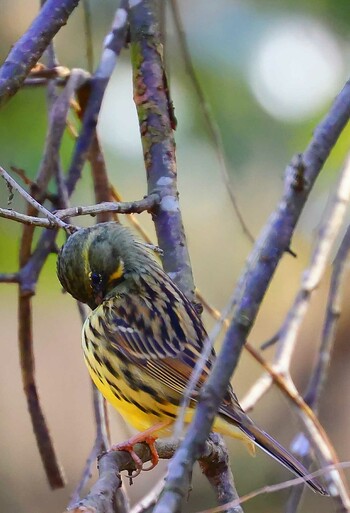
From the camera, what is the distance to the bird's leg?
2.84m

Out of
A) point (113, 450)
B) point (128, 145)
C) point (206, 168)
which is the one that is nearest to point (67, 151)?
point (128, 145)

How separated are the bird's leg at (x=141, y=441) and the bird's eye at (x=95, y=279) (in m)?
0.52

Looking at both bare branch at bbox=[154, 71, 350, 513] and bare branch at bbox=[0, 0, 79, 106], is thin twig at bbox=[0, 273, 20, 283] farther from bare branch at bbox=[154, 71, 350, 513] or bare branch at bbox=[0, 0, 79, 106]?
bare branch at bbox=[154, 71, 350, 513]

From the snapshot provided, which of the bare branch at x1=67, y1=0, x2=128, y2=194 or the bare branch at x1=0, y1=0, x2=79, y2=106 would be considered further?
the bare branch at x1=67, y1=0, x2=128, y2=194

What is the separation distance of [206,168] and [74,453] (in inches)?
69.1

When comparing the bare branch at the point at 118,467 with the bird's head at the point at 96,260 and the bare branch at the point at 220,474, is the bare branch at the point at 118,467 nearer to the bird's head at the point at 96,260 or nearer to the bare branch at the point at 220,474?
the bare branch at the point at 220,474

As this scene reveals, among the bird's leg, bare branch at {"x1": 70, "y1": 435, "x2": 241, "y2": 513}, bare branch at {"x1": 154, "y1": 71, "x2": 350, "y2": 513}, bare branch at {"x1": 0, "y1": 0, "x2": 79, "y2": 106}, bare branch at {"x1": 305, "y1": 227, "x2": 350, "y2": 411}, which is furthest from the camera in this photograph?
bare branch at {"x1": 305, "y1": 227, "x2": 350, "y2": 411}

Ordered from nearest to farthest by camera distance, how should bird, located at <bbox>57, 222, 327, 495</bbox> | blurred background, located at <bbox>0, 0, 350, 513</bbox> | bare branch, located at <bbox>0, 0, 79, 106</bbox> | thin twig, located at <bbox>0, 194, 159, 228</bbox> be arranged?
thin twig, located at <bbox>0, 194, 159, 228</bbox> → bare branch, located at <bbox>0, 0, 79, 106</bbox> → bird, located at <bbox>57, 222, 327, 495</bbox> → blurred background, located at <bbox>0, 0, 350, 513</bbox>

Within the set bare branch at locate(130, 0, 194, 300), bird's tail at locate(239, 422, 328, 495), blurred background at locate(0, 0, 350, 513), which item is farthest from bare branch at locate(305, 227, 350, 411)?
blurred background at locate(0, 0, 350, 513)

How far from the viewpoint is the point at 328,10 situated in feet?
15.9

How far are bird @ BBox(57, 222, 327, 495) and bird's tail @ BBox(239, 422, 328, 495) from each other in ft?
0.76

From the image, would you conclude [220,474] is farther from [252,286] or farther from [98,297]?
[252,286]

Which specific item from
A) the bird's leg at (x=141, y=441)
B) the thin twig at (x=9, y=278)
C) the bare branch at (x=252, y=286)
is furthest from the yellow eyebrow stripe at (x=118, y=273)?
the bare branch at (x=252, y=286)

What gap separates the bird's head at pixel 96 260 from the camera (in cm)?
318
